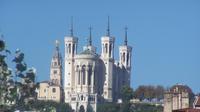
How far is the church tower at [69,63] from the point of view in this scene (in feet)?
607

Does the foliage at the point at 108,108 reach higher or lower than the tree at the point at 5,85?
higher

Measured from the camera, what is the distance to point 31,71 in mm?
32875

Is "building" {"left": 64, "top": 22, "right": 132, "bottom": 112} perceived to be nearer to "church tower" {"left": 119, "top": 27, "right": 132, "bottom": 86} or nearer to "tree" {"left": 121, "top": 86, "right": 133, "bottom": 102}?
"church tower" {"left": 119, "top": 27, "right": 132, "bottom": 86}

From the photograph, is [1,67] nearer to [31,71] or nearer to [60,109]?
[31,71]

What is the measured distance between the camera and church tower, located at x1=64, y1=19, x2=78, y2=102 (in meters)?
185

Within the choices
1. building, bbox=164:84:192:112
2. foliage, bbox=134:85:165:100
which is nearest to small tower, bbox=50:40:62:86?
foliage, bbox=134:85:165:100

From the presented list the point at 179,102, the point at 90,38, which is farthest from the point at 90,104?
the point at 179,102

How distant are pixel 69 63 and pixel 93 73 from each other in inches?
321

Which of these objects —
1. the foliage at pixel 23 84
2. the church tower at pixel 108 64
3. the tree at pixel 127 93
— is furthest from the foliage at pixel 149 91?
the foliage at pixel 23 84

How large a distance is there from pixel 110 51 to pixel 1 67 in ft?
534

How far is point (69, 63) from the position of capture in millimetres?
188125

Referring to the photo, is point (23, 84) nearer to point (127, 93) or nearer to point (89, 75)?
point (127, 93)

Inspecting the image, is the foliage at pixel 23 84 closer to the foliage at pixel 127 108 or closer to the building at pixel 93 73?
the foliage at pixel 127 108

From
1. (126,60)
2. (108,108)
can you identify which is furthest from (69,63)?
(108,108)
